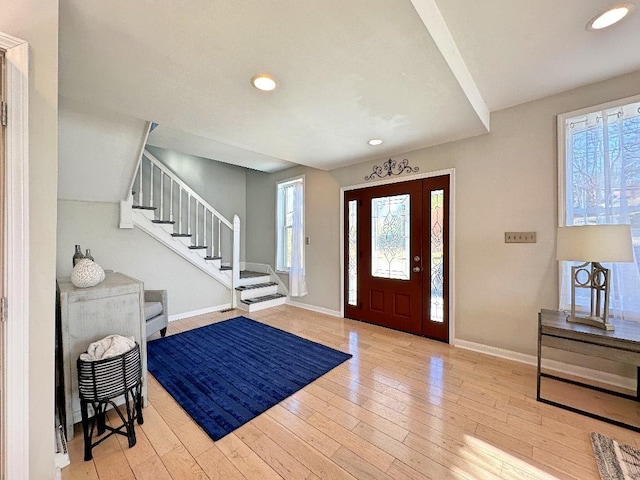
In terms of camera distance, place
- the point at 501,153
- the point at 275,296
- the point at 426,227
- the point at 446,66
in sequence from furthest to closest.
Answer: the point at 275,296, the point at 426,227, the point at 501,153, the point at 446,66

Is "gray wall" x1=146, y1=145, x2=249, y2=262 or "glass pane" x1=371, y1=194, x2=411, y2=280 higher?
"gray wall" x1=146, y1=145, x2=249, y2=262

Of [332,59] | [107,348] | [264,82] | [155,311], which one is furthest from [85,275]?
[332,59]

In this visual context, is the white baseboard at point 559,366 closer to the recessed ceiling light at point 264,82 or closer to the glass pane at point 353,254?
the glass pane at point 353,254

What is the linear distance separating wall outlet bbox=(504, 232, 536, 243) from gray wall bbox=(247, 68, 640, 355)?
1.7 inches

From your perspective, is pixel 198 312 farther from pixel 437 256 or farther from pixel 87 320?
pixel 437 256

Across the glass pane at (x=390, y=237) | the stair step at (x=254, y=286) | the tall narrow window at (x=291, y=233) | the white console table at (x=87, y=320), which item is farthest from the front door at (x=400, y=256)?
the white console table at (x=87, y=320)

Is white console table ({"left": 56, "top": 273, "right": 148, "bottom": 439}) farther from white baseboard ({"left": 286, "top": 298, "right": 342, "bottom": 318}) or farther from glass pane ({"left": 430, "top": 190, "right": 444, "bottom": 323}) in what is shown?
glass pane ({"left": 430, "top": 190, "right": 444, "bottom": 323})

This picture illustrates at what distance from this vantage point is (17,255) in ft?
3.74

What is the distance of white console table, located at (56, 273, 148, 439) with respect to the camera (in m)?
1.63

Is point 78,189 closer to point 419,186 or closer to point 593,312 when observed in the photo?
point 419,186

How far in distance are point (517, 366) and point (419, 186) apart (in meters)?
2.20

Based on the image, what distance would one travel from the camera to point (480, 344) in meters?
2.93

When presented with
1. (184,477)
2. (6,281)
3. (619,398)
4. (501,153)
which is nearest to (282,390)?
(184,477)

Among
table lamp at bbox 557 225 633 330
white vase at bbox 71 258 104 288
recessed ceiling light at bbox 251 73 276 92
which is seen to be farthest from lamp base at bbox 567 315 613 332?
white vase at bbox 71 258 104 288
